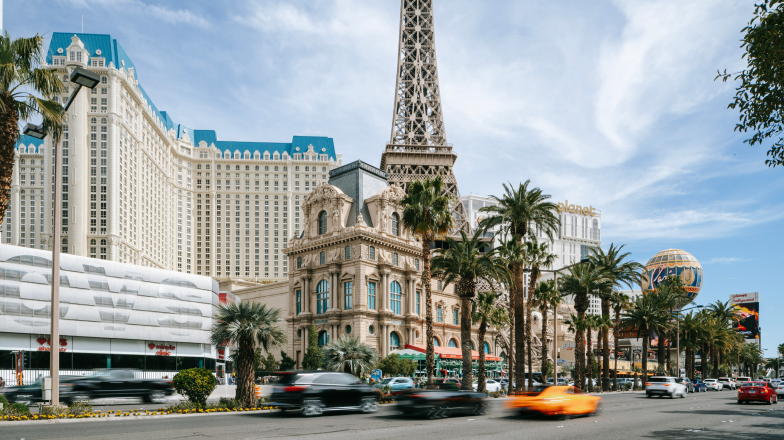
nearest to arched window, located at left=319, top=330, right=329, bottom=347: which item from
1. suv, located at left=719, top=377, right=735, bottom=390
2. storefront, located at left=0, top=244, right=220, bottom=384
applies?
storefront, located at left=0, top=244, right=220, bottom=384

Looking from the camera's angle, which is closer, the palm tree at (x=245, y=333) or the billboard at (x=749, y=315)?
the palm tree at (x=245, y=333)

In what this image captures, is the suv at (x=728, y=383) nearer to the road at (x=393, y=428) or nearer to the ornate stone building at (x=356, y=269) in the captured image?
the ornate stone building at (x=356, y=269)

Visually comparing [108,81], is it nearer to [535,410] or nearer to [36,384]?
[36,384]

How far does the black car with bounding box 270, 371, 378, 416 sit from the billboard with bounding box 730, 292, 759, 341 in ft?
403

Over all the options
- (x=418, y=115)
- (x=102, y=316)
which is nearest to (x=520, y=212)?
(x=102, y=316)

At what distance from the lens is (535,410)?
67.6 feet

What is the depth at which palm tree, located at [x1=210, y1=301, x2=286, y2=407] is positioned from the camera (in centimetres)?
2505

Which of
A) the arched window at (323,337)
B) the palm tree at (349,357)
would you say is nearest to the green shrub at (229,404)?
the palm tree at (349,357)

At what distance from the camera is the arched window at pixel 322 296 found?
66.4 m

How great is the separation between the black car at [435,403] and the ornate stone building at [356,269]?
132 feet

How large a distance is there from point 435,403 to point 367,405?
3.40 m

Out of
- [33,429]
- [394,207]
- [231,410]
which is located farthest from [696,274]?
[33,429]

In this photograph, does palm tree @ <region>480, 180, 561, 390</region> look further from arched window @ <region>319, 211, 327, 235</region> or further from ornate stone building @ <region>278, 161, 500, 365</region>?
arched window @ <region>319, 211, 327, 235</region>

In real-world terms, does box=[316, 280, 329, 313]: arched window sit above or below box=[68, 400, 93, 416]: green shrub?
above
